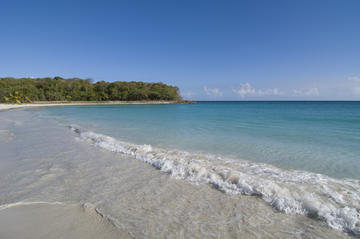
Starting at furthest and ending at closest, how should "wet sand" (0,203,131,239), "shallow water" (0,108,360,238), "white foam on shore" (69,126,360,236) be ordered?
"white foam on shore" (69,126,360,236), "shallow water" (0,108,360,238), "wet sand" (0,203,131,239)

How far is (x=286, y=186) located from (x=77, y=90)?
10008 centimetres

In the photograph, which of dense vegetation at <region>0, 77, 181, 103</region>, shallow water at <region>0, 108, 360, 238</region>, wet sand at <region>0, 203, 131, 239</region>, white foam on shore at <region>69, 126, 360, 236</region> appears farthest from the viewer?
dense vegetation at <region>0, 77, 181, 103</region>

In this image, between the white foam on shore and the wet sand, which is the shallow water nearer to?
the white foam on shore

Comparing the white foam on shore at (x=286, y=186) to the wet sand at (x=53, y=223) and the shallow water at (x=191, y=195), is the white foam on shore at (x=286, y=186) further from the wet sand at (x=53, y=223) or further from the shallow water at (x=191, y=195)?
the wet sand at (x=53, y=223)

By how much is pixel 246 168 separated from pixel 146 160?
9.08 ft

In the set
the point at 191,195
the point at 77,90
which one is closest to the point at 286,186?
the point at 191,195

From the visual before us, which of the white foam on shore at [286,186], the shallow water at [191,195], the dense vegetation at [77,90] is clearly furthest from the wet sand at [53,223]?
the dense vegetation at [77,90]

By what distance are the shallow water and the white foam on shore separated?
1 centimetres

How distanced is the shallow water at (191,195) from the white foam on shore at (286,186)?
0.5 inches

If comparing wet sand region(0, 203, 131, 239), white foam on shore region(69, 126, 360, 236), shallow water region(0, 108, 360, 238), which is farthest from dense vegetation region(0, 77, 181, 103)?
white foam on shore region(69, 126, 360, 236)

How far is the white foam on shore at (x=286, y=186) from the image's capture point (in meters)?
2.59

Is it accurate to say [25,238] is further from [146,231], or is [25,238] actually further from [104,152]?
[104,152]

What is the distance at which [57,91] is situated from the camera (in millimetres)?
79625

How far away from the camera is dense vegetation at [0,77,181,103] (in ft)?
223
